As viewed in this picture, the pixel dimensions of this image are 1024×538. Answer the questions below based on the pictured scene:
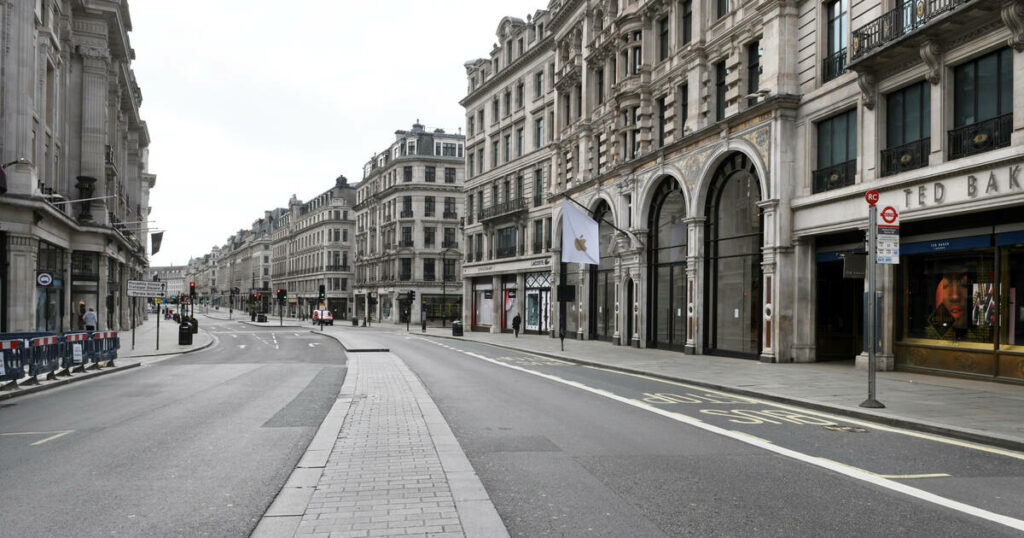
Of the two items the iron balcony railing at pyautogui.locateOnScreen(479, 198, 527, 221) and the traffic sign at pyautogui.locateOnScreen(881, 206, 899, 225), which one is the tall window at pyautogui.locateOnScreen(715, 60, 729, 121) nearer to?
the traffic sign at pyautogui.locateOnScreen(881, 206, 899, 225)

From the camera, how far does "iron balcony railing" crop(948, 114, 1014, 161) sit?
1508 cm

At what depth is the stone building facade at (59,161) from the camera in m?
26.6

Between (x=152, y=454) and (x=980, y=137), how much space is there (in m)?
17.7

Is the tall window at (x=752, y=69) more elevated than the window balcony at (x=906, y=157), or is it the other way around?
the tall window at (x=752, y=69)

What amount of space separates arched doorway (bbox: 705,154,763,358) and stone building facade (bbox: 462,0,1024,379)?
0.07 meters

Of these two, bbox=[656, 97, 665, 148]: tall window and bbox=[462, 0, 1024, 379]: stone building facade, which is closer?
bbox=[462, 0, 1024, 379]: stone building facade

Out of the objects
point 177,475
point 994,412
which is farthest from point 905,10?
point 177,475

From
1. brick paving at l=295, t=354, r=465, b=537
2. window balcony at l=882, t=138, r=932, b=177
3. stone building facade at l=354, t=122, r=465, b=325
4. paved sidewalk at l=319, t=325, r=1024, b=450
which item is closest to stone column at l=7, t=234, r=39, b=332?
paved sidewalk at l=319, t=325, r=1024, b=450

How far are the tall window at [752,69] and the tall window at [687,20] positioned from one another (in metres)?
4.22

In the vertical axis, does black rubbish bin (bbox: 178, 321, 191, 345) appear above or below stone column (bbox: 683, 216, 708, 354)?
below

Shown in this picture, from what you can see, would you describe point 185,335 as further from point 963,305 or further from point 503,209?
point 963,305

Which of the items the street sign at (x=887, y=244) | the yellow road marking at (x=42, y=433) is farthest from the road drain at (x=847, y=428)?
the yellow road marking at (x=42, y=433)

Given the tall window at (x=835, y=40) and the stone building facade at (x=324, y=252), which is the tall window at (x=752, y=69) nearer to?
the tall window at (x=835, y=40)

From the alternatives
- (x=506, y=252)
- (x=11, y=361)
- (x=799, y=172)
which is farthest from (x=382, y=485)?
(x=506, y=252)
